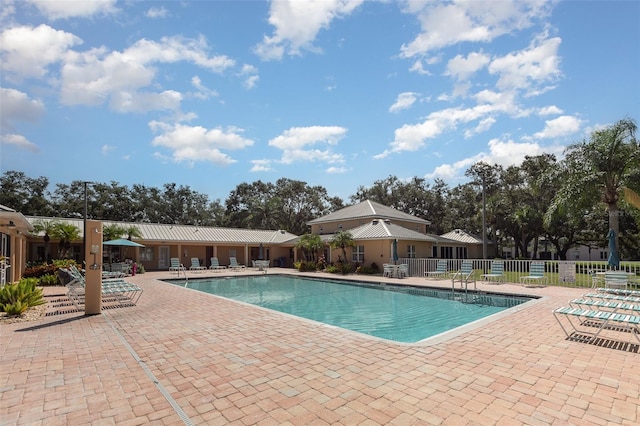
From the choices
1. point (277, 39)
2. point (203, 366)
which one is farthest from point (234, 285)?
point (203, 366)

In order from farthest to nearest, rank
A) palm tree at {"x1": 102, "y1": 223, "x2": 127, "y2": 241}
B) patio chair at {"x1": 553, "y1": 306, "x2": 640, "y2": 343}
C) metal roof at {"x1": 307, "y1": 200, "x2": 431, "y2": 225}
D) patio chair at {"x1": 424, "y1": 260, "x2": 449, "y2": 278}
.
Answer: metal roof at {"x1": 307, "y1": 200, "x2": 431, "y2": 225} < palm tree at {"x1": 102, "y1": 223, "x2": 127, "y2": 241} < patio chair at {"x1": 424, "y1": 260, "x2": 449, "y2": 278} < patio chair at {"x1": 553, "y1": 306, "x2": 640, "y2": 343}

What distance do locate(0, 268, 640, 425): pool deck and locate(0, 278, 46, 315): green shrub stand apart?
1.41m

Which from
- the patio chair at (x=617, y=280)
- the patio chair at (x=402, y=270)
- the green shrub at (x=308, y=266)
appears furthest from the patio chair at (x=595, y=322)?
the green shrub at (x=308, y=266)

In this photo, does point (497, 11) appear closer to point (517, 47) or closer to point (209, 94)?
point (517, 47)

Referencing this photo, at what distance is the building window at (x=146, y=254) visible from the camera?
27766 mm

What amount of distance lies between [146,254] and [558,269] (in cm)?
2821

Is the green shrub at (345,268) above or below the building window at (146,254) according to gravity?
below

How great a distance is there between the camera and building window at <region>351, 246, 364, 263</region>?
25.4 metres

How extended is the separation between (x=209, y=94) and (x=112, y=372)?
12371 mm

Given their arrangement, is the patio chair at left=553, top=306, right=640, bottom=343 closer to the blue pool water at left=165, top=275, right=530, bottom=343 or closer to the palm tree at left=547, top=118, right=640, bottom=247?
the blue pool water at left=165, top=275, right=530, bottom=343

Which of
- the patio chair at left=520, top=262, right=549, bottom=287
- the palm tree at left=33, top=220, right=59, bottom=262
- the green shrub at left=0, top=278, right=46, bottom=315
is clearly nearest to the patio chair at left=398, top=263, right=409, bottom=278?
the patio chair at left=520, top=262, right=549, bottom=287

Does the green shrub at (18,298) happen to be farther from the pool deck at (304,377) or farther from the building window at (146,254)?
the building window at (146,254)

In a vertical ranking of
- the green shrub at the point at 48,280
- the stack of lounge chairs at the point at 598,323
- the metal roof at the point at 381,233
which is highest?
the metal roof at the point at 381,233

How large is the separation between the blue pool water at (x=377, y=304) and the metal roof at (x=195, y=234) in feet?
29.6
